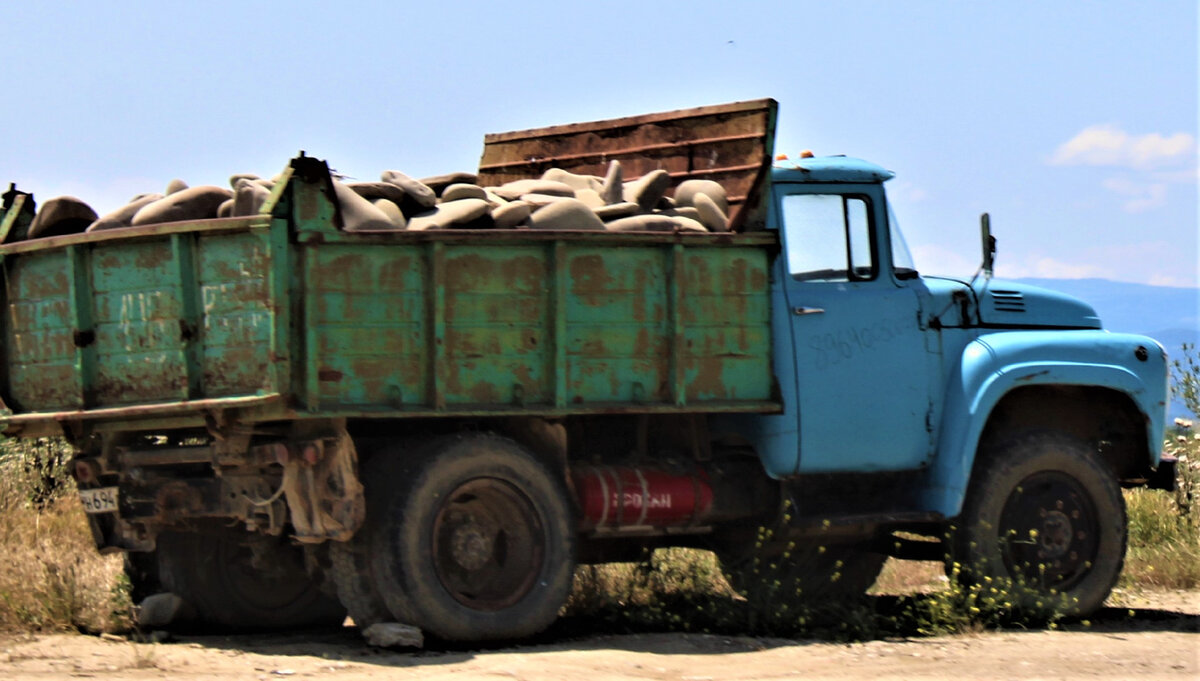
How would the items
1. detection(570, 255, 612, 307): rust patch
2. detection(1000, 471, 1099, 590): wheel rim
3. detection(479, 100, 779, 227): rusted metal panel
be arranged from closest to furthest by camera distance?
detection(570, 255, 612, 307): rust patch → detection(479, 100, 779, 227): rusted metal panel → detection(1000, 471, 1099, 590): wheel rim

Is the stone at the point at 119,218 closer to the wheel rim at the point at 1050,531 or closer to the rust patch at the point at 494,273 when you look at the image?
the rust patch at the point at 494,273

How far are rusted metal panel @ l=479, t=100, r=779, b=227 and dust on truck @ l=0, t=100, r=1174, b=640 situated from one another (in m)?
0.02

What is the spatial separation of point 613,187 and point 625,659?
285 cm

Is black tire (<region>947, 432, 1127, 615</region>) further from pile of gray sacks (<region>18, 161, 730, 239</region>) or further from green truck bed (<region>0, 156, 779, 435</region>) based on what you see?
pile of gray sacks (<region>18, 161, 730, 239</region>)

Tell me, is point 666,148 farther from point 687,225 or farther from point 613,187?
point 687,225

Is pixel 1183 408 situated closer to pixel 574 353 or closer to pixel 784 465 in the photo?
pixel 784 465

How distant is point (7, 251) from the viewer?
793 centimetres

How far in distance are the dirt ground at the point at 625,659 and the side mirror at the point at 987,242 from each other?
2168 mm

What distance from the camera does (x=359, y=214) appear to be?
748cm

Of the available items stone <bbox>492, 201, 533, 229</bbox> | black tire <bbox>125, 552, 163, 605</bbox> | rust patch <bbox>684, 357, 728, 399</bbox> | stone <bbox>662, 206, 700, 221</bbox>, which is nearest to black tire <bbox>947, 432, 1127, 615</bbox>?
rust patch <bbox>684, 357, 728, 399</bbox>

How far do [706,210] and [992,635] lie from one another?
278 cm

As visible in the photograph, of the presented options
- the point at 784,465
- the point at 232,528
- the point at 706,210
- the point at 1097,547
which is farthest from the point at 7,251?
the point at 1097,547

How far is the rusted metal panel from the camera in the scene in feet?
29.3

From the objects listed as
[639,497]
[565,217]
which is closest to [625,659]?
[639,497]
